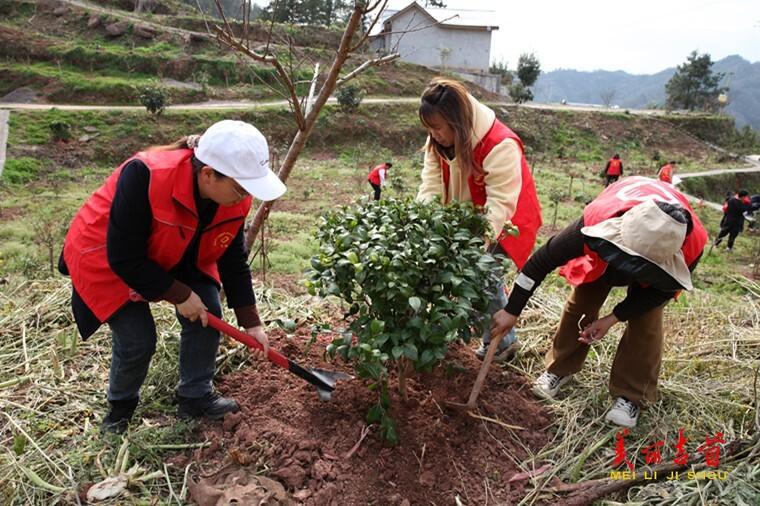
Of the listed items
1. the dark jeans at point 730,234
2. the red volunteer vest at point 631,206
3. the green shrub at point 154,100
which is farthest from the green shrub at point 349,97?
the red volunteer vest at point 631,206

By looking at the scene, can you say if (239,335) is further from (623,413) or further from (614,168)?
(614,168)

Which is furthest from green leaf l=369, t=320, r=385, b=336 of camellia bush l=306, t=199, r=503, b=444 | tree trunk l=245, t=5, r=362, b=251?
tree trunk l=245, t=5, r=362, b=251

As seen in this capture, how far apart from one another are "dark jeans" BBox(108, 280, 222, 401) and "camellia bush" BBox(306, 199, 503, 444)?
2.11 feet

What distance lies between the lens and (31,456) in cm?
212

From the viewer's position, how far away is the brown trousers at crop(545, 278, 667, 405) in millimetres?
2422

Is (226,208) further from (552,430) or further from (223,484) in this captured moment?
(552,430)

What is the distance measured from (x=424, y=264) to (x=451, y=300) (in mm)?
179

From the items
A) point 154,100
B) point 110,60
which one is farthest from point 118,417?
point 110,60

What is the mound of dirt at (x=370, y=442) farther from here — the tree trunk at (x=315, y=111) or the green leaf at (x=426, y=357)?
the tree trunk at (x=315, y=111)

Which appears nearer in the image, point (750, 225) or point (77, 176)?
point (77, 176)

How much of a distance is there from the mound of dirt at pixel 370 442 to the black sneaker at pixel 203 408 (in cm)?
6

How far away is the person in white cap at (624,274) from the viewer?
6.18 ft

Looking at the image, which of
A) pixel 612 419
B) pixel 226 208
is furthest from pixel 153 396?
pixel 612 419

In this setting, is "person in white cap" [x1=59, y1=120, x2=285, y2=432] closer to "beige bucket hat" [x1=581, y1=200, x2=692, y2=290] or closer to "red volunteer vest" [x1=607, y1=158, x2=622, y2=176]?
"beige bucket hat" [x1=581, y1=200, x2=692, y2=290]
